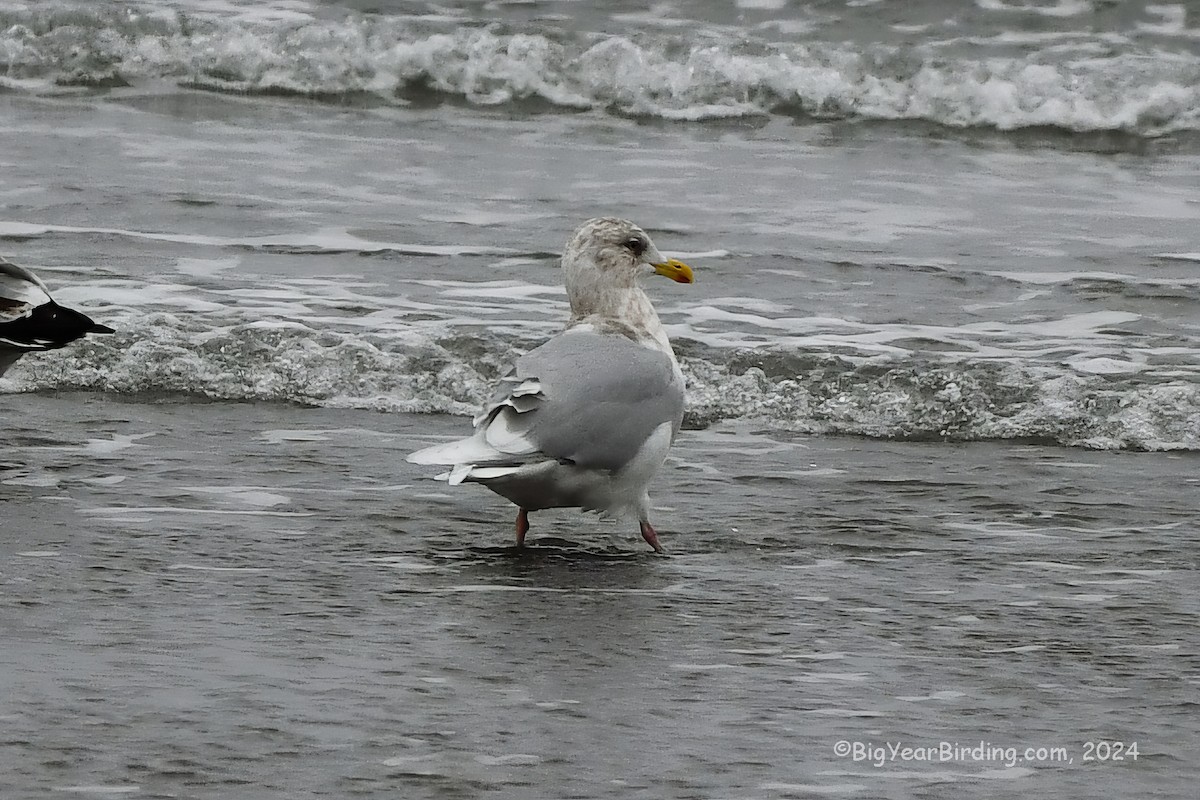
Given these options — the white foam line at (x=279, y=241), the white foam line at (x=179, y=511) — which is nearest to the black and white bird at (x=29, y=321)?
the white foam line at (x=179, y=511)

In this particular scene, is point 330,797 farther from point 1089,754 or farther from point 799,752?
point 1089,754

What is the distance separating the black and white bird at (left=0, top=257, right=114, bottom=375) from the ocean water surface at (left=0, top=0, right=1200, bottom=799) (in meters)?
0.28

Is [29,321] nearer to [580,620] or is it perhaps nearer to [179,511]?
[179,511]

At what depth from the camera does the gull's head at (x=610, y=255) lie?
5988 millimetres

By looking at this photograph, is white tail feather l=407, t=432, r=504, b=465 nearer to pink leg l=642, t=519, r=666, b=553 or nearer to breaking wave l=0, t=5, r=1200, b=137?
pink leg l=642, t=519, r=666, b=553

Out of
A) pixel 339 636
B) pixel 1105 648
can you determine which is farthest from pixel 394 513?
pixel 1105 648

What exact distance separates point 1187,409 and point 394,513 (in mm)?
2902

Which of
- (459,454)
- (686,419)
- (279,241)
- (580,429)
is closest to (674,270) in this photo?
(686,419)

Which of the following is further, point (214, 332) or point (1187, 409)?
point (214, 332)

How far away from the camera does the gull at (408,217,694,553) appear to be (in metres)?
5.19

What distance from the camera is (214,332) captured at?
25.2 feet

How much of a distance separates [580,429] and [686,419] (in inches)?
76.2

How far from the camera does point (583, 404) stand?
5281 mm

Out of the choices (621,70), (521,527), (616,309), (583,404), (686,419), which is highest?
(621,70)
